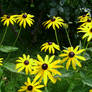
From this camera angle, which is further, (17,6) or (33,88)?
(17,6)

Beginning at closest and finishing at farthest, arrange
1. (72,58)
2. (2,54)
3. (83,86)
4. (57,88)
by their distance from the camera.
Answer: (72,58)
(83,86)
(57,88)
(2,54)

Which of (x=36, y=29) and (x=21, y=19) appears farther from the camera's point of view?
(x=36, y=29)

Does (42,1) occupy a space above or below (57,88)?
above

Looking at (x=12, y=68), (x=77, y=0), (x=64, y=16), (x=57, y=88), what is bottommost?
(x=57, y=88)

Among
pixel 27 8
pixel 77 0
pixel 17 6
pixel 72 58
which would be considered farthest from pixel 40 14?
pixel 72 58

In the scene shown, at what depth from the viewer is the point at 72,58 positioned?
1255 millimetres

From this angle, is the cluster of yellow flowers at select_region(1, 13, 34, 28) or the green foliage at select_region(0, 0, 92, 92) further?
the green foliage at select_region(0, 0, 92, 92)

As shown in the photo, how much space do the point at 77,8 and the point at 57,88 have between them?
1.45 metres

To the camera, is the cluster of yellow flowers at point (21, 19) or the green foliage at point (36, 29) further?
the green foliage at point (36, 29)

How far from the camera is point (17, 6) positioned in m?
2.72

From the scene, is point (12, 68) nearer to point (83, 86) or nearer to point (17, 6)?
point (83, 86)

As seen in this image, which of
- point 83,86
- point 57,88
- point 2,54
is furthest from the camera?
point 2,54

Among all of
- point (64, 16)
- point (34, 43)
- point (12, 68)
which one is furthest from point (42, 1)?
point (12, 68)

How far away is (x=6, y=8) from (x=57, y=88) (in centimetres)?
180
